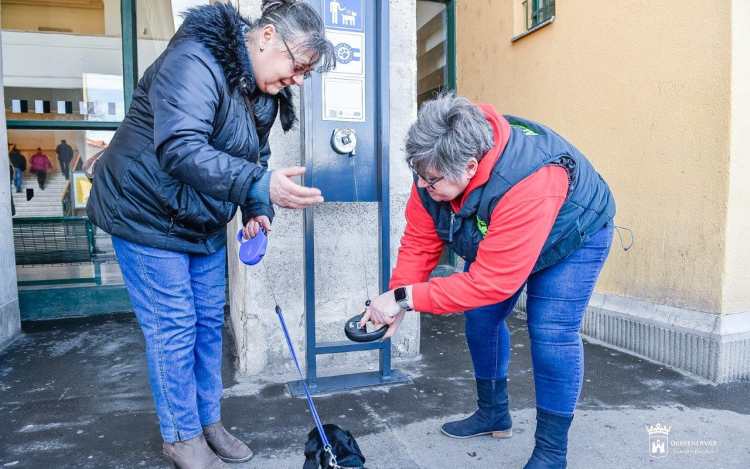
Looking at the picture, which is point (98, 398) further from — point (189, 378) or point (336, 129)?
point (336, 129)

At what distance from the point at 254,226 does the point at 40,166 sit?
12.1ft

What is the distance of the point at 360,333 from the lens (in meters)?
2.10

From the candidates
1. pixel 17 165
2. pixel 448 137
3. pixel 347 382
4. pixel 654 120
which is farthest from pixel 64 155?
pixel 654 120

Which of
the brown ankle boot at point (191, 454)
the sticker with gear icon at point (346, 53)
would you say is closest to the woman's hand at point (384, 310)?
the brown ankle boot at point (191, 454)

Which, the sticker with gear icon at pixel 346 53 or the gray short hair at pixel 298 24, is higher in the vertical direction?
the sticker with gear icon at pixel 346 53

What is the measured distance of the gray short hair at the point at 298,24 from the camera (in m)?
2.02

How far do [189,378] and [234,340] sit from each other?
2014 mm

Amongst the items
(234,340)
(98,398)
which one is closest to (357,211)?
(234,340)

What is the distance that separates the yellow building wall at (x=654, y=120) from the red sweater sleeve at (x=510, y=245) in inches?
78.9

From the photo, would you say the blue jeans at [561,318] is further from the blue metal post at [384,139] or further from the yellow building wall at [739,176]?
the yellow building wall at [739,176]

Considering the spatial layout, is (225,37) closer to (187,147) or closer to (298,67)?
(298,67)

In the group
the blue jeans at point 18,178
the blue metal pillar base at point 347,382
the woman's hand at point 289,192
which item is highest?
the blue jeans at point 18,178

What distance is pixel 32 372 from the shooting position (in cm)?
349
